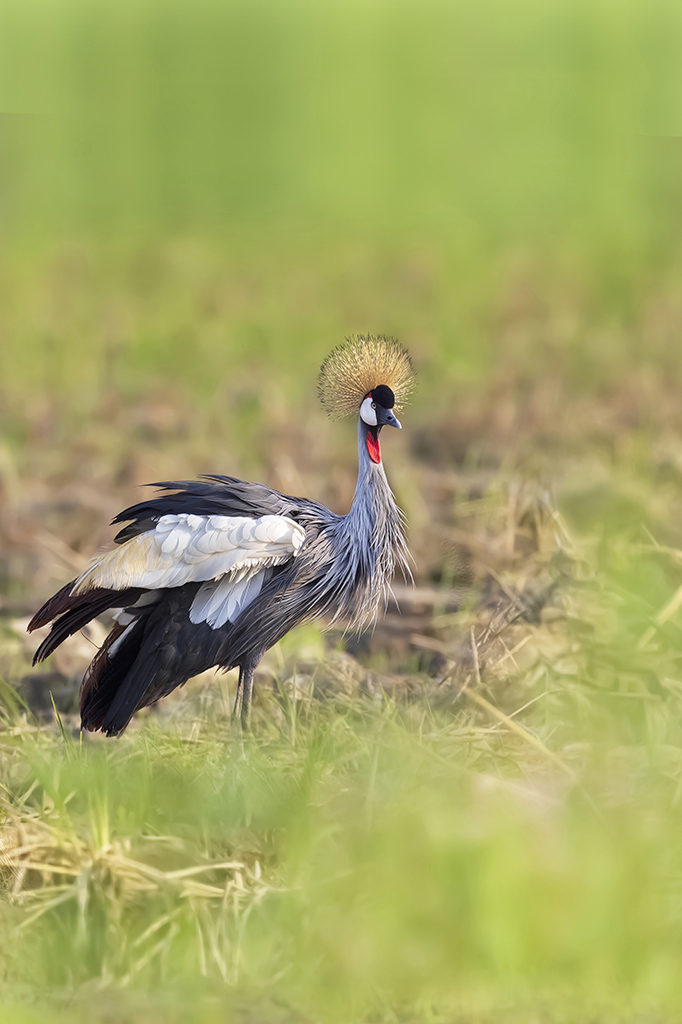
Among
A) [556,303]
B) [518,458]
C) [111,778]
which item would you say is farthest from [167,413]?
[111,778]

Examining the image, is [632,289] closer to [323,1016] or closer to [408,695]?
[408,695]

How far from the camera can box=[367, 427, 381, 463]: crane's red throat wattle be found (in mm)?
2033

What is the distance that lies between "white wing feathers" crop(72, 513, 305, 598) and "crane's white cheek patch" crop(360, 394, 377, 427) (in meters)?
0.23

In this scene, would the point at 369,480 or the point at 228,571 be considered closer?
the point at 228,571

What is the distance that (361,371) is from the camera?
1.98 m

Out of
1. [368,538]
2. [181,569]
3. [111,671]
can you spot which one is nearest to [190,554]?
[181,569]

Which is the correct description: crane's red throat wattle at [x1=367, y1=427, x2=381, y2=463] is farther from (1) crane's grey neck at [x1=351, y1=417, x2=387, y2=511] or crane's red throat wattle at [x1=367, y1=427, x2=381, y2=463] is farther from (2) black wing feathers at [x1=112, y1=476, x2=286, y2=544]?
(2) black wing feathers at [x1=112, y1=476, x2=286, y2=544]

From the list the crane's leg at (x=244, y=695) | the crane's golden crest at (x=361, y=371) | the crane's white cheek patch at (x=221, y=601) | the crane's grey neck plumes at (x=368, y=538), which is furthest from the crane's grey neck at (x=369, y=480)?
the crane's leg at (x=244, y=695)

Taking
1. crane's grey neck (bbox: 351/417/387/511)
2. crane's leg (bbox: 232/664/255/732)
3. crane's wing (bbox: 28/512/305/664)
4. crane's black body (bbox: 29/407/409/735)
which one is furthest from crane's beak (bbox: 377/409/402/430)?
crane's leg (bbox: 232/664/255/732)

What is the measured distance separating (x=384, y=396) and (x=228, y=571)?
0.39m

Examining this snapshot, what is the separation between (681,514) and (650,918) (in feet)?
5.82

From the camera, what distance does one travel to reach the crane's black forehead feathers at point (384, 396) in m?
1.97

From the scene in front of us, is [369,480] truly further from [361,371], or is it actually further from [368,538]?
[361,371]

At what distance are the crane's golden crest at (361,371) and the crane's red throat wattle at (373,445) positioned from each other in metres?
0.05
